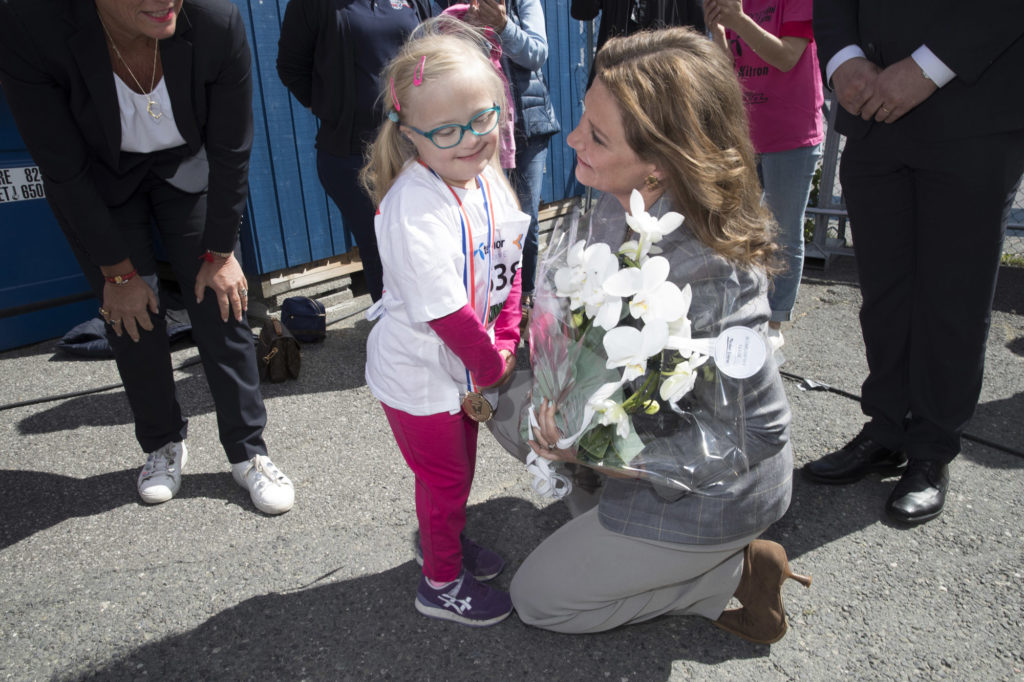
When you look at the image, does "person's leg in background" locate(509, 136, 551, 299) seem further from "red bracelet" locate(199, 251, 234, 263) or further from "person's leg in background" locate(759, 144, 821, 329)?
"red bracelet" locate(199, 251, 234, 263)

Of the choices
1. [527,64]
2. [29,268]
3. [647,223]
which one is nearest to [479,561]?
[647,223]

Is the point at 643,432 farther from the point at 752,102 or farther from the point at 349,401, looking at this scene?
the point at 752,102

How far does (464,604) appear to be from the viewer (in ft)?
7.13

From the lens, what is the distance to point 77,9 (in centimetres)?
217

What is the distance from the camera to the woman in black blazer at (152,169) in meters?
2.20

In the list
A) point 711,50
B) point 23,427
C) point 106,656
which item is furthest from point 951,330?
point 23,427

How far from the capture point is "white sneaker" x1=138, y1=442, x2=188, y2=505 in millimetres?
2806

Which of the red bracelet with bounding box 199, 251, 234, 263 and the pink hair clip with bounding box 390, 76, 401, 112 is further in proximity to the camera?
the red bracelet with bounding box 199, 251, 234, 263

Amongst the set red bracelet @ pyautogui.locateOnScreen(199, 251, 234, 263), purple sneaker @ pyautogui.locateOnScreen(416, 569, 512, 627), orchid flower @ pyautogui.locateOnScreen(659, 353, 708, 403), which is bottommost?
purple sneaker @ pyautogui.locateOnScreen(416, 569, 512, 627)

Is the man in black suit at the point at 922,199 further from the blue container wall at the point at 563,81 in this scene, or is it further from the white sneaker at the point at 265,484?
the blue container wall at the point at 563,81

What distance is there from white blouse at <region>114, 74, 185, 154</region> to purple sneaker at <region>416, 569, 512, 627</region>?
1700 mm

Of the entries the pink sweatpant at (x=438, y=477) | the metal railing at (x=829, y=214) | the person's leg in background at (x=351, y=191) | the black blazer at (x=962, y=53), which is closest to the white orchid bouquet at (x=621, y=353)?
the pink sweatpant at (x=438, y=477)

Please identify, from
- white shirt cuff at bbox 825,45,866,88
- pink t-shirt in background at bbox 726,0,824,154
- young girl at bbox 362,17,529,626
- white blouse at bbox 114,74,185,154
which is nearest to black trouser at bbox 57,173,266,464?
white blouse at bbox 114,74,185,154

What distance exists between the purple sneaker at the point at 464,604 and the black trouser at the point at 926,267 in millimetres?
1636
